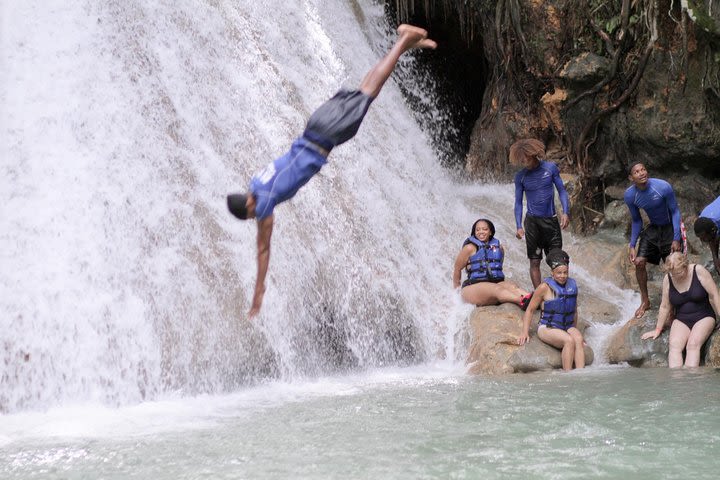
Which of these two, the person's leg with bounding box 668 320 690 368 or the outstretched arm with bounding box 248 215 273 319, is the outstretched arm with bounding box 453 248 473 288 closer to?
the person's leg with bounding box 668 320 690 368

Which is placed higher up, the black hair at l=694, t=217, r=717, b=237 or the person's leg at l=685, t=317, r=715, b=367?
the black hair at l=694, t=217, r=717, b=237

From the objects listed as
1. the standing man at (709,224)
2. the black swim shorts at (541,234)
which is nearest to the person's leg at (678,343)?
the standing man at (709,224)

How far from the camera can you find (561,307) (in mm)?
7789

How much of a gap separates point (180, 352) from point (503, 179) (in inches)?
285

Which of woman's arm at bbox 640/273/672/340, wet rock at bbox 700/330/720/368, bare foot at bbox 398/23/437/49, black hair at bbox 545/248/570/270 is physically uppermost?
bare foot at bbox 398/23/437/49

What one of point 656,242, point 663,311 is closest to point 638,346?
point 663,311

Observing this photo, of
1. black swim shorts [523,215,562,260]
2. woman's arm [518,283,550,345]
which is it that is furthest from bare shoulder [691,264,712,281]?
black swim shorts [523,215,562,260]

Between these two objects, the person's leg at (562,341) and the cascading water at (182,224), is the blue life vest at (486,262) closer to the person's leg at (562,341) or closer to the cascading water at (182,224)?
the cascading water at (182,224)

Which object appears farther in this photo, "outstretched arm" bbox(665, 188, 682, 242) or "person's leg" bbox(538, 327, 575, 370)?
"outstretched arm" bbox(665, 188, 682, 242)

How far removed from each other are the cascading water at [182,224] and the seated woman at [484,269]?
8.7 inches

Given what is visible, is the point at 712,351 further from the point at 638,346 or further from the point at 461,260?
the point at 461,260

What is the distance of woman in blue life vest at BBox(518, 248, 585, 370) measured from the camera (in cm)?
772

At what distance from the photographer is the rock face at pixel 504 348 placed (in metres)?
7.57

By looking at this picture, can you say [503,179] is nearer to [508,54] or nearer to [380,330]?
[508,54]
